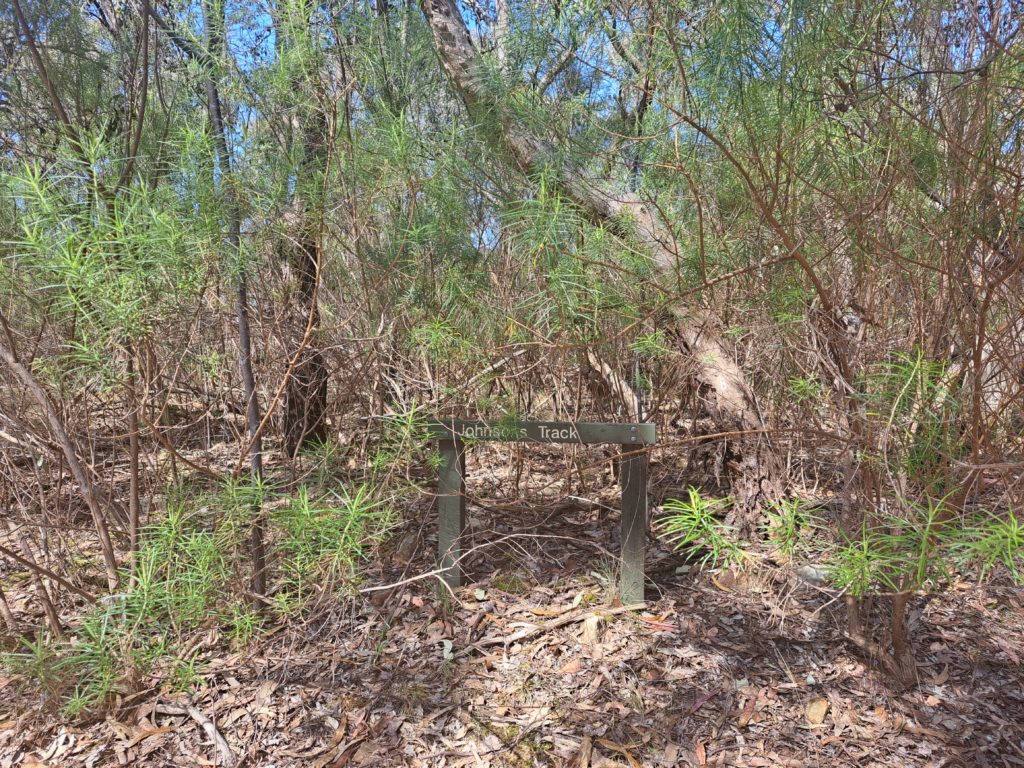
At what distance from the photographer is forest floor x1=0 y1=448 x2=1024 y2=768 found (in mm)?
2275

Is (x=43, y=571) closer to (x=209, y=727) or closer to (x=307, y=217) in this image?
(x=209, y=727)

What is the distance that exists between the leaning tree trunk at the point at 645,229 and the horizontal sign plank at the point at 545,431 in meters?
0.36

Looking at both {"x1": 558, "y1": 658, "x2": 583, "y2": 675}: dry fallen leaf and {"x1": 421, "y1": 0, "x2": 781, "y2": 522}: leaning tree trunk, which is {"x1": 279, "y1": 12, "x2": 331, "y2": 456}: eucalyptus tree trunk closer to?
{"x1": 421, "y1": 0, "x2": 781, "y2": 522}: leaning tree trunk

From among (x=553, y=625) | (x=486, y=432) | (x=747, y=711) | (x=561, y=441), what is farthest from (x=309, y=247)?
(x=747, y=711)

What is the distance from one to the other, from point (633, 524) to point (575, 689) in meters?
0.70

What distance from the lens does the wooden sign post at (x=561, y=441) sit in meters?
2.71

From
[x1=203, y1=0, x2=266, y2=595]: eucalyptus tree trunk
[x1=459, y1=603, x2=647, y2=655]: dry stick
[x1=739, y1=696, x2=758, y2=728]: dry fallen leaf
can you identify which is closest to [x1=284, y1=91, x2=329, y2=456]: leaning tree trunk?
[x1=203, y1=0, x2=266, y2=595]: eucalyptus tree trunk

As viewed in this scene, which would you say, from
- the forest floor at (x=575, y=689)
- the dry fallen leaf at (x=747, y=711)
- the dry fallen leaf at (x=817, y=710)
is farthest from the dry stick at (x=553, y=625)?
the dry fallen leaf at (x=817, y=710)

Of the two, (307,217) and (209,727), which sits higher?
(307,217)

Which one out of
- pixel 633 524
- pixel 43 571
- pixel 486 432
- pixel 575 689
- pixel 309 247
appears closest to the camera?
pixel 43 571

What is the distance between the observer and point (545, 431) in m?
2.79

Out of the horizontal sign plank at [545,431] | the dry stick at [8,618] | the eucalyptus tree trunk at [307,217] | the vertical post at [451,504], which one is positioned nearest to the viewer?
the eucalyptus tree trunk at [307,217]

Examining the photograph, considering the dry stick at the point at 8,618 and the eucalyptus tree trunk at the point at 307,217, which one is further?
the dry stick at the point at 8,618

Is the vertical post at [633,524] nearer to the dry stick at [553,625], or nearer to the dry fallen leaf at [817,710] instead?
the dry stick at [553,625]
